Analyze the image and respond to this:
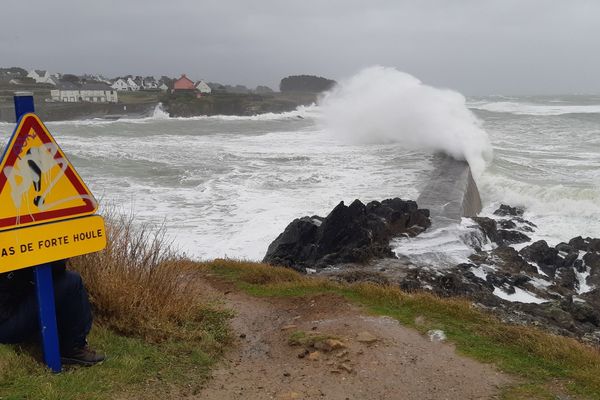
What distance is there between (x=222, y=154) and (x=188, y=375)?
26.0 m

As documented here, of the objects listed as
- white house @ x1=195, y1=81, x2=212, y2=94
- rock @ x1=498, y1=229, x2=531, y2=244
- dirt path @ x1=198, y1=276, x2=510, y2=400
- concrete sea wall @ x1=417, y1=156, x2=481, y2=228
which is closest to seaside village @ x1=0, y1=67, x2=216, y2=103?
white house @ x1=195, y1=81, x2=212, y2=94

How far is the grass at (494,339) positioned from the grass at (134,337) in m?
1.78

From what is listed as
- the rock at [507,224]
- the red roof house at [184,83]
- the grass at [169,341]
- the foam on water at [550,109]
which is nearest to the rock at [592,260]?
the rock at [507,224]

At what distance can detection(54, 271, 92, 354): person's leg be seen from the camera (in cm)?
346

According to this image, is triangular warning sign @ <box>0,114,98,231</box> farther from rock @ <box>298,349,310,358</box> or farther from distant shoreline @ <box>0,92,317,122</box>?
distant shoreline @ <box>0,92,317,122</box>

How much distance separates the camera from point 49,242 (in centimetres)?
306

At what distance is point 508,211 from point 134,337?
14919mm

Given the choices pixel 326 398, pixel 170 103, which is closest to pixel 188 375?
pixel 326 398

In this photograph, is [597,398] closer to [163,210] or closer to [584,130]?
[163,210]

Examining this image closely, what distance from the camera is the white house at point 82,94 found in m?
82.9

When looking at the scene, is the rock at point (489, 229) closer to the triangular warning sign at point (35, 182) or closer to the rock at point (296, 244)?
the rock at point (296, 244)

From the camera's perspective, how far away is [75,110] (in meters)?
67.7

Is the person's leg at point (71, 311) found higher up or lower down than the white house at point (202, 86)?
lower down

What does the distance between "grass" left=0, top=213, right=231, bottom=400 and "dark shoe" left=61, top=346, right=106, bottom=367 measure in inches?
3.8
